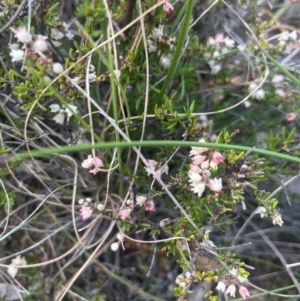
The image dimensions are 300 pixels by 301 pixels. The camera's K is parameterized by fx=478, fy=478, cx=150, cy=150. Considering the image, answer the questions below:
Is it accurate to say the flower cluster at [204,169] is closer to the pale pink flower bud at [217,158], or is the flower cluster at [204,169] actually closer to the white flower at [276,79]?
the pale pink flower bud at [217,158]

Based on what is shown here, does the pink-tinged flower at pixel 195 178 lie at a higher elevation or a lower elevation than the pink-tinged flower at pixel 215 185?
higher

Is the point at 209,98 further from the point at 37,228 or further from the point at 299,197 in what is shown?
the point at 37,228

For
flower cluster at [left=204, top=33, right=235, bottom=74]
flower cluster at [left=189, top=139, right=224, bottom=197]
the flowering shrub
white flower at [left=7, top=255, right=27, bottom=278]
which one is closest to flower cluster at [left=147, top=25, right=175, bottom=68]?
the flowering shrub

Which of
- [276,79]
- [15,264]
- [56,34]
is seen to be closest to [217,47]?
[276,79]

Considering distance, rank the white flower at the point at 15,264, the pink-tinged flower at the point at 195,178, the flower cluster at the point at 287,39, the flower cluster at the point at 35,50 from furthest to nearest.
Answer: the flower cluster at the point at 287,39 < the white flower at the point at 15,264 < the pink-tinged flower at the point at 195,178 < the flower cluster at the point at 35,50

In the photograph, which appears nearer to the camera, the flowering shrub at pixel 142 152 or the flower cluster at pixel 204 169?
the flower cluster at pixel 204 169

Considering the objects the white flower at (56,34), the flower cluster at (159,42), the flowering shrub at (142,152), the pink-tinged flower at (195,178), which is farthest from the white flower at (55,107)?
the pink-tinged flower at (195,178)

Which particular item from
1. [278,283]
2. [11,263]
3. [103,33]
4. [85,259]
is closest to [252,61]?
[103,33]
